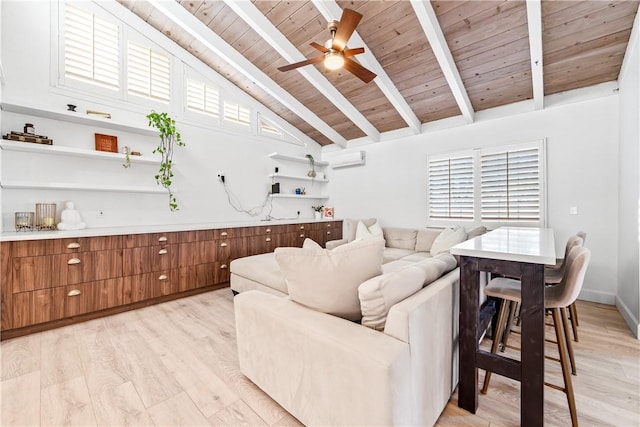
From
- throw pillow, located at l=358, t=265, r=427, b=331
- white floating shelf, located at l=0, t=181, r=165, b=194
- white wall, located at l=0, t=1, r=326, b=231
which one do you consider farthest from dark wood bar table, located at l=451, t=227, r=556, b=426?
white wall, located at l=0, t=1, r=326, b=231

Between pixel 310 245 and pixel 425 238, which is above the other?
pixel 310 245

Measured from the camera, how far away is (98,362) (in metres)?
2.14

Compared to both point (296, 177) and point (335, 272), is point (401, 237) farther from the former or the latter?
point (335, 272)

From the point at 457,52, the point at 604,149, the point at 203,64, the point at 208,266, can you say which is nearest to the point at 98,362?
the point at 208,266

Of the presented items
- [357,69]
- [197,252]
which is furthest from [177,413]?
[357,69]

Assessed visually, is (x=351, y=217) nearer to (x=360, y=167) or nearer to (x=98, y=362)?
(x=360, y=167)

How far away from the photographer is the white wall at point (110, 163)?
9.84 ft

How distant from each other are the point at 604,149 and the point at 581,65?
41.7 inches

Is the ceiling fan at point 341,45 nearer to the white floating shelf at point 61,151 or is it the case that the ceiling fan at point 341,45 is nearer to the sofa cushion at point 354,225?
the white floating shelf at point 61,151

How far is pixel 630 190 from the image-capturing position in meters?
2.78

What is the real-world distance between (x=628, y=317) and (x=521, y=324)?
247cm

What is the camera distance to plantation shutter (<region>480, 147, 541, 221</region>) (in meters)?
3.78

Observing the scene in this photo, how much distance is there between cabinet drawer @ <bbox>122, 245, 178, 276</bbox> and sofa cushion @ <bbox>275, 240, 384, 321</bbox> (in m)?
2.59

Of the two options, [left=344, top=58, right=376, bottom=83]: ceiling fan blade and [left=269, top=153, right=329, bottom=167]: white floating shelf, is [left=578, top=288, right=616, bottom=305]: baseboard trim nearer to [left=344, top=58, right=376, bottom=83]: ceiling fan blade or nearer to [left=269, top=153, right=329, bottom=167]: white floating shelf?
[left=344, top=58, right=376, bottom=83]: ceiling fan blade
